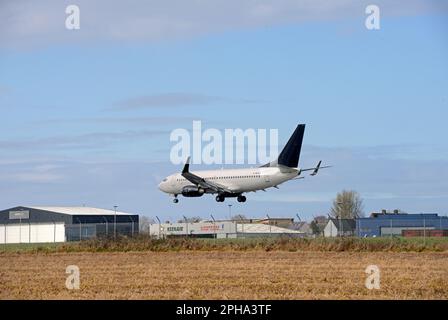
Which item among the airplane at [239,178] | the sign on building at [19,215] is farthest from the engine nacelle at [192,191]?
the sign on building at [19,215]

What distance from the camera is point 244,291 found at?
928 inches

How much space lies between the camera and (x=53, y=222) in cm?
10038

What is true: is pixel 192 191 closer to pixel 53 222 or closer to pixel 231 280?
pixel 53 222

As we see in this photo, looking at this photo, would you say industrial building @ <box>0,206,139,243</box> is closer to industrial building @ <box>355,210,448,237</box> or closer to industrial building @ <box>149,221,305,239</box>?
industrial building @ <box>149,221,305,239</box>

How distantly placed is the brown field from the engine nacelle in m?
39.0

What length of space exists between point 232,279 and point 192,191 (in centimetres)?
4974

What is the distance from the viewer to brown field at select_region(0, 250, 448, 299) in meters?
22.8

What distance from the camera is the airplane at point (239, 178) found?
72.4m

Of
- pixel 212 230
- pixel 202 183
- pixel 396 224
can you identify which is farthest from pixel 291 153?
pixel 396 224

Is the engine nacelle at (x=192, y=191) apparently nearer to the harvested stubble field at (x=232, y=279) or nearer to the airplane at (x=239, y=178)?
the airplane at (x=239, y=178)

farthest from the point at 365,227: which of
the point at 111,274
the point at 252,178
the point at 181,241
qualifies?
the point at 111,274

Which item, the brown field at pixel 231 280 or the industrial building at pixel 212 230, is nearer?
the brown field at pixel 231 280

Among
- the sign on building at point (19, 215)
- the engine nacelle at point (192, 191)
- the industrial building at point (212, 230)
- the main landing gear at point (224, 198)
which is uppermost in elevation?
the engine nacelle at point (192, 191)

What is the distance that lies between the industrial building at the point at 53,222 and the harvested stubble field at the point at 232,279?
187ft
